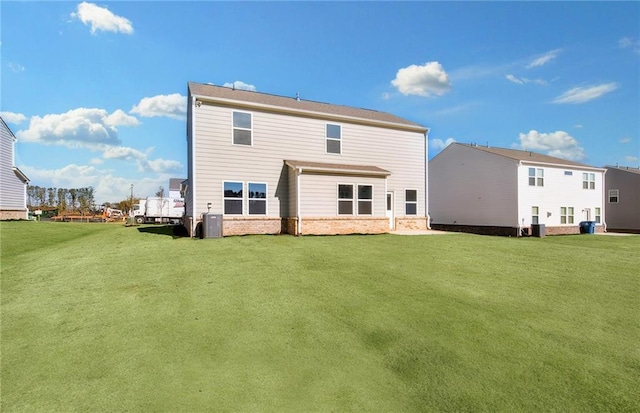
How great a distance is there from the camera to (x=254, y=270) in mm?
8344

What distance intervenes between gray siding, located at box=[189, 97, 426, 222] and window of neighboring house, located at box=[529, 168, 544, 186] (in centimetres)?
864

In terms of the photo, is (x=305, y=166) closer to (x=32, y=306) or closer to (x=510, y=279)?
(x=510, y=279)

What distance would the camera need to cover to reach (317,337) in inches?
197

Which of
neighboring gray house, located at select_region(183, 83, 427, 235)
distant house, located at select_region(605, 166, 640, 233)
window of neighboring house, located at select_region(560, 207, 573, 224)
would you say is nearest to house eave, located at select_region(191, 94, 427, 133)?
neighboring gray house, located at select_region(183, 83, 427, 235)

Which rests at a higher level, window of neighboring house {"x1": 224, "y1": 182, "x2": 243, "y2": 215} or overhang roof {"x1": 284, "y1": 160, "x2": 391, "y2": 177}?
overhang roof {"x1": 284, "y1": 160, "x2": 391, "y2": 177}

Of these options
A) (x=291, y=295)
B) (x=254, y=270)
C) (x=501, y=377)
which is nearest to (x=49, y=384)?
(x=291, y=295)

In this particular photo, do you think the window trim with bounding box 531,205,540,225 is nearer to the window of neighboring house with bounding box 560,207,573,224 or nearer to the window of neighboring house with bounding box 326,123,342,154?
the window of neighboring house with bounding box 560,207,573,224

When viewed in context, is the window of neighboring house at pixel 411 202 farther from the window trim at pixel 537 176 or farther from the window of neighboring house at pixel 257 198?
the window trim at pixel 537 176

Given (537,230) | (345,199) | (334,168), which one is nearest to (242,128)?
(334,168)

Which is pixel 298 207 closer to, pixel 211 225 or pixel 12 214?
pixel 211 225

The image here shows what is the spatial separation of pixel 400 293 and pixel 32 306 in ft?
23.5

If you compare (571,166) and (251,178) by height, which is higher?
(571,166)

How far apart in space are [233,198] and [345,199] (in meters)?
5.29

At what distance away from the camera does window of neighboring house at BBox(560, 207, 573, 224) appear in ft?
78.4
